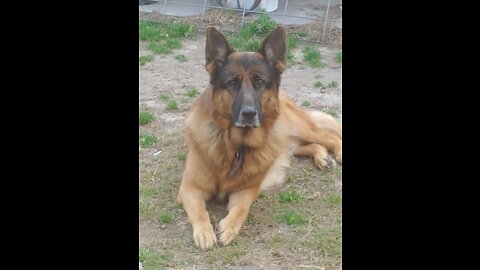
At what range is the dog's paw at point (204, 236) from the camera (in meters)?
4.37

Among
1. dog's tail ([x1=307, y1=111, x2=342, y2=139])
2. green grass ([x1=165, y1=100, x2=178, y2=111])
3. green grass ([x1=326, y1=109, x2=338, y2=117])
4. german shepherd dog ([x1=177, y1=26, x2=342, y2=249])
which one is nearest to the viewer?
german shepherd dog ([x1=177, y1=26, x2=342, y2=249])

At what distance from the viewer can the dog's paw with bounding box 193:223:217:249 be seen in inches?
172

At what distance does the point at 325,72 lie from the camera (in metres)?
8.07

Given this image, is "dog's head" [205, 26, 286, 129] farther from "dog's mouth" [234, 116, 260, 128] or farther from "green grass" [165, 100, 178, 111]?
"green grass" [165, 100, 178, 111]

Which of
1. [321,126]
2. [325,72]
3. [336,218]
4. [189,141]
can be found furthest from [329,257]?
[325,72]

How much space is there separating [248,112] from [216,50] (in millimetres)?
618

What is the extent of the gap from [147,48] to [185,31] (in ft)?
2.80

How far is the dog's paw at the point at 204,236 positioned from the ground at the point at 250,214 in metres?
0.05

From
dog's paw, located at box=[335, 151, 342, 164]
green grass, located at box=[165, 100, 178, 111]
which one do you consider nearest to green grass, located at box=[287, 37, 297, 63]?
green grass, located at box=[165, 100, 178, 111]

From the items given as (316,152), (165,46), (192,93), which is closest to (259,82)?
(316,152)

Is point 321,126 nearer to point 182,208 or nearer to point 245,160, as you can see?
point 245,160

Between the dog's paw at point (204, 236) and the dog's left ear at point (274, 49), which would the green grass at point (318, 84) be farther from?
the dog's paw at point (204, 236)

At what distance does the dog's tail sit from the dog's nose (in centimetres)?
175

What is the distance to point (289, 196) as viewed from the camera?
515 cm
